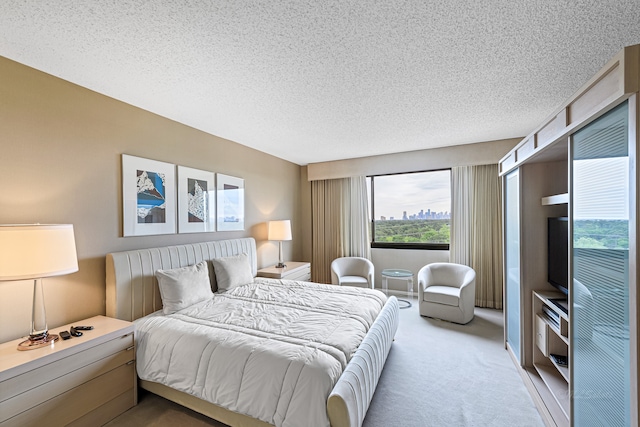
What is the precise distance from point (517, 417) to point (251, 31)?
3211mm

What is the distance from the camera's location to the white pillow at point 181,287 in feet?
7.91

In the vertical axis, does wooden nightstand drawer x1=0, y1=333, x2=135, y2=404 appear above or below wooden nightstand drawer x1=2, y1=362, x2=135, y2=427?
above

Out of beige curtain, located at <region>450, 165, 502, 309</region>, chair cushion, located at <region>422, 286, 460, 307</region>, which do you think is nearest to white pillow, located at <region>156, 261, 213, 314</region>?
chair cushion, located at <region>422, 286, 460, 307</region>

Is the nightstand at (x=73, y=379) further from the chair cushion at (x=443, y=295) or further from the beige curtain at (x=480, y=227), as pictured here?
the beige curtain at (x=480, y=227)

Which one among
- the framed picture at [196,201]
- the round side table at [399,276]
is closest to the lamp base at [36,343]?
the framed picture at [196,201]

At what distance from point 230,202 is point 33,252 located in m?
2.26

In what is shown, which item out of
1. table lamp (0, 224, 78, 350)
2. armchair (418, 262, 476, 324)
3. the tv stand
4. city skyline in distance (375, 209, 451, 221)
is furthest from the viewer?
city skyline in distance (375, 209, 451, 221)

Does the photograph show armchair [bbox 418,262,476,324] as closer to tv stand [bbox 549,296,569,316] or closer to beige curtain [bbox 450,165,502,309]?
beige curtain [bbox 450,165,502,309]

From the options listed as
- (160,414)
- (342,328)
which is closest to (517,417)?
(342,328)

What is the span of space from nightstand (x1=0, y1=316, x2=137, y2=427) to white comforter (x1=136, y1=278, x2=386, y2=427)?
166 mm

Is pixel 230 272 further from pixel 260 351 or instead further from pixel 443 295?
pixel 443 295

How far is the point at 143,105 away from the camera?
261cm

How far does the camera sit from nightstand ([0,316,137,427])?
1451mm

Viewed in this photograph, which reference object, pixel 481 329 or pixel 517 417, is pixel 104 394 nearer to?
pixel 517 417
